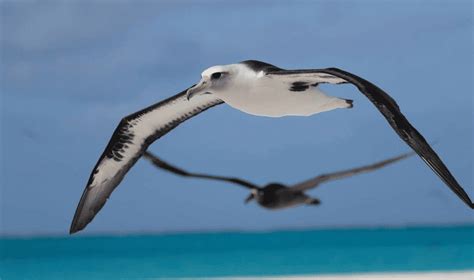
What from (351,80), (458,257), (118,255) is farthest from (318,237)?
(351,80)

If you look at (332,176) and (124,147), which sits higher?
(332,176)

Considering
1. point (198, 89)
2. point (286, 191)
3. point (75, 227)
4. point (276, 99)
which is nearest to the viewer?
point (198, 89)

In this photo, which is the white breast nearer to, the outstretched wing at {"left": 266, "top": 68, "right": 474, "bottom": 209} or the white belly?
the white belly

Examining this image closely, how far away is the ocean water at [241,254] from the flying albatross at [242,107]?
5.13 metres

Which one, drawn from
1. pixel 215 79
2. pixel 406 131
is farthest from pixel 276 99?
pixel 406 131

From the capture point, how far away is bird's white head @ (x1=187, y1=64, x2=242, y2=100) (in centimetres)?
525

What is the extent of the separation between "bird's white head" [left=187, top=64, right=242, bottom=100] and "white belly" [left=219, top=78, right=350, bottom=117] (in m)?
0.06

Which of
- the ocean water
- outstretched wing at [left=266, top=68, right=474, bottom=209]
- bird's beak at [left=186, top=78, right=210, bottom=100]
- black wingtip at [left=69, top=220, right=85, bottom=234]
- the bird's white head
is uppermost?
the ocean water

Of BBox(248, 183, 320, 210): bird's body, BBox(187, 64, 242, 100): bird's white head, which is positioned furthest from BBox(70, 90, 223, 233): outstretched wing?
BBox(248, 183, 320, 210): bird's body

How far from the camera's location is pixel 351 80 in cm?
432

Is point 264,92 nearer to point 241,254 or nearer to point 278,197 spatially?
point 278,197

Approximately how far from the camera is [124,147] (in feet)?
19.7

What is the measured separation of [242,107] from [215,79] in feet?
0.84

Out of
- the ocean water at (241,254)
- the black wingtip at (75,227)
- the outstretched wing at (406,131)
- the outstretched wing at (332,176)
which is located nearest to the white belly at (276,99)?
the outstretched wing at (406,131)
